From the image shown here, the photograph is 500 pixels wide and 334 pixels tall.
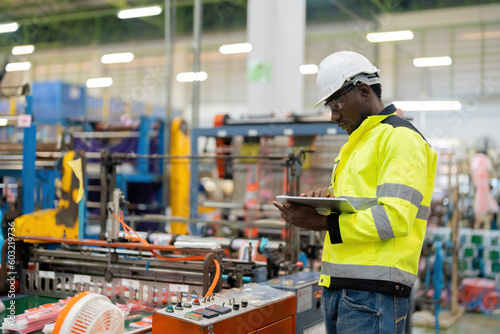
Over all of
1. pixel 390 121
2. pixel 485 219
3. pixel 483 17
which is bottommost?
pixel 485 219

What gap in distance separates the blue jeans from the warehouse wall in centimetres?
1129

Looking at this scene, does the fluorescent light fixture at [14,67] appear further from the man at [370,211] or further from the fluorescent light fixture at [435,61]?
the fluorescent light fixture at [435,61]

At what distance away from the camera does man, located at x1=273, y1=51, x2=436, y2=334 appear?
191cm

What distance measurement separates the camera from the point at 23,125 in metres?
3.90

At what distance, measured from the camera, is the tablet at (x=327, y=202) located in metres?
1.86

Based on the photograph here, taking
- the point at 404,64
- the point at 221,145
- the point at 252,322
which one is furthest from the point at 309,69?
the point at 252,322

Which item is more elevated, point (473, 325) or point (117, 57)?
point (117, 57)

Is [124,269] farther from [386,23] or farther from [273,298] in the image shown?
[386,23]

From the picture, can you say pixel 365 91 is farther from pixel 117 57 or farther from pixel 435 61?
pixel 117 57

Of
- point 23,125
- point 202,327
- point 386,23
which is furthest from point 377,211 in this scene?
point 386,23

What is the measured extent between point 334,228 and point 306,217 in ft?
0.39

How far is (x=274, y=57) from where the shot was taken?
7805 mm

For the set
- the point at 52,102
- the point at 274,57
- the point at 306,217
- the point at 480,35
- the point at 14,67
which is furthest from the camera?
the point at 480,35

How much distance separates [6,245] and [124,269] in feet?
2.74
